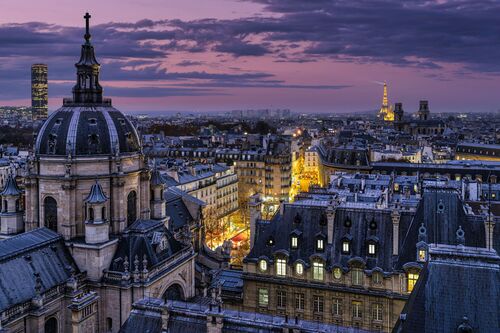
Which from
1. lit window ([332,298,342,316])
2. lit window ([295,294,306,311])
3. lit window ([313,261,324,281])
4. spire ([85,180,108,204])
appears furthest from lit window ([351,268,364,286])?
spire ([85,180,108,204])

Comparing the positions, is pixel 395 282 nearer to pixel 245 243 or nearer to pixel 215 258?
pixel 215 258

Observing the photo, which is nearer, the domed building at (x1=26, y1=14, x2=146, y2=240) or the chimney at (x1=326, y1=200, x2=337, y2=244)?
the domed building at (x1=26, y1=14, x2=146, y2=240)

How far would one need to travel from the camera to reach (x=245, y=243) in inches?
4213

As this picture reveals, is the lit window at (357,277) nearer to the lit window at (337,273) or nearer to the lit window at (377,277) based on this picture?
the lit window at (377,277)

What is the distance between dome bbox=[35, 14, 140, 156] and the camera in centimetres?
4981

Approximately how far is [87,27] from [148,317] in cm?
3475

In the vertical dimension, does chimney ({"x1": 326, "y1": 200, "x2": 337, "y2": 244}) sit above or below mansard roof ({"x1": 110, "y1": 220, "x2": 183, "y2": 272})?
above

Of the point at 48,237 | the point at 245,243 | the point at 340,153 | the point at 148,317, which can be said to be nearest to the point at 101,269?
the point at 48,237

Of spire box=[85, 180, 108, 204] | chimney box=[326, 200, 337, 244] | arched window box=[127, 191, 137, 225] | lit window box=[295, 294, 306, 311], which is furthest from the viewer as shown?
arched window box=[127, 191, 137, 225]

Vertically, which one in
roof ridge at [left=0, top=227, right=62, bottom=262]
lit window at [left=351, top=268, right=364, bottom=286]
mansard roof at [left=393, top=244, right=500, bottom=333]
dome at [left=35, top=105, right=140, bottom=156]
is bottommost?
lit window at [left=351, top=268, right=364, bottom=286]

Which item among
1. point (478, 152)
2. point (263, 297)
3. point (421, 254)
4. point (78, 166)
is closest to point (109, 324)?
point (78, 166)

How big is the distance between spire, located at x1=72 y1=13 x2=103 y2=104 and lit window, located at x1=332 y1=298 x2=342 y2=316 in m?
32.0

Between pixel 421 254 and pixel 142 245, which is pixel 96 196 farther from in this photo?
pixel 421 254

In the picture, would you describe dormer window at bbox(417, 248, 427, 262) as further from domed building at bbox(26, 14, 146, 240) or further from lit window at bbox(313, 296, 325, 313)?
domed building at bbox(26, 14, 146, 240)
